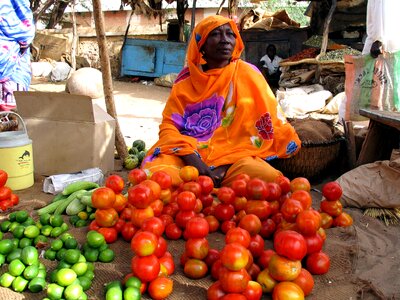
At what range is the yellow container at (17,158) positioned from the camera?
342 centimetres

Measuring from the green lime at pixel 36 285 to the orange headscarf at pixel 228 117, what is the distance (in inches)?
Result: 63.6

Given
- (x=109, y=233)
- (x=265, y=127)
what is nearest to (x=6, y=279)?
(x=109, y=233)

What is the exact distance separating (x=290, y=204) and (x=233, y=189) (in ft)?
1.64

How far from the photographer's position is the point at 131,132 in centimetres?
634

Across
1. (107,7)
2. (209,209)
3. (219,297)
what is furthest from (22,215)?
(107,7)

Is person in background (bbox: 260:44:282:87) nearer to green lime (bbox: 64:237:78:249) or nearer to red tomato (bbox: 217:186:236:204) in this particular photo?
red tomato (bbox: 217:186:236:204)

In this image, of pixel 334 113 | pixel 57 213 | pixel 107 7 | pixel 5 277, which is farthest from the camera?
pixel 107 7

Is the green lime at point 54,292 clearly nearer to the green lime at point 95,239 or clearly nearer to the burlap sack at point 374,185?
the green lime at point 95,239

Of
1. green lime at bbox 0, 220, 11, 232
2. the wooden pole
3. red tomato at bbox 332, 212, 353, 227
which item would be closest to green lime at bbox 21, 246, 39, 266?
green lime at bbox 0, 220, 11, 232

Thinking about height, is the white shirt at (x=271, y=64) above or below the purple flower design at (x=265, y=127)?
below

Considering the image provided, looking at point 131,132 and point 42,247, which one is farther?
point 131,132

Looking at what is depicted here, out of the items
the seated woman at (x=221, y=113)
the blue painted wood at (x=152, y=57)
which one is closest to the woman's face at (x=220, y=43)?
the seated woman at (x=221, y=113)

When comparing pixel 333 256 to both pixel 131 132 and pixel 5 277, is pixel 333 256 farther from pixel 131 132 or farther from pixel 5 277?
pixel 131 132

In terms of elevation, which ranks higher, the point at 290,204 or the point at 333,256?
the point at 290,204
